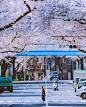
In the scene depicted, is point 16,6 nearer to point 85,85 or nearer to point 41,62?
point 85,85

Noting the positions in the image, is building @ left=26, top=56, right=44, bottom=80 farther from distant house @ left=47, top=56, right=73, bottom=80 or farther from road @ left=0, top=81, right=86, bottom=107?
road @ left=0, top=81, right=86, bottom=107

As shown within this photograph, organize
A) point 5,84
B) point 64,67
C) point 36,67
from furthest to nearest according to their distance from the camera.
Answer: point 36,67 → point 64,67 → point 5,84

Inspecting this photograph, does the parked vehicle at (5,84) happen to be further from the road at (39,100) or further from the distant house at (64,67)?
the distant house at (64,67)

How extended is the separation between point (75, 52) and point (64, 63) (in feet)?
149

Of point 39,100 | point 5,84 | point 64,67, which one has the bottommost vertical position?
point 39,100

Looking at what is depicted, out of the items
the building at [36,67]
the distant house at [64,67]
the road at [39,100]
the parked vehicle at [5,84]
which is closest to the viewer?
the road at [39,100]

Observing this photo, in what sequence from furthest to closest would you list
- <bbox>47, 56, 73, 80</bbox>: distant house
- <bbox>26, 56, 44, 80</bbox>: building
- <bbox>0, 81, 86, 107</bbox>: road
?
1. <bbox>26, 56, 44, 80</bbox>: building
2. <bbox>47, 56, 73, 80</bbox>: distant house
3. <bbox>0, 81, 86, 107</bbox>: road

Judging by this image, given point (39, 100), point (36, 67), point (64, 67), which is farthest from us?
point (36, 67)

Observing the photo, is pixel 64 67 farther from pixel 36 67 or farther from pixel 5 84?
pixel 5 84

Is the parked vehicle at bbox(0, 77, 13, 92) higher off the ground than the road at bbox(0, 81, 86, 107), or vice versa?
the parked vehicle at bbox(0, 77, 13, 92)

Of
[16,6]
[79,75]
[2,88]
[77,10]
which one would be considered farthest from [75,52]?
[16,6]

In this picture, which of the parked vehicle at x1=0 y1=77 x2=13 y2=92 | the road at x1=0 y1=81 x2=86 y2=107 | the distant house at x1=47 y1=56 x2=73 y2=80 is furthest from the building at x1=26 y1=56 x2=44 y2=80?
the road at x1=0 y1=81 x2=86 y2=107

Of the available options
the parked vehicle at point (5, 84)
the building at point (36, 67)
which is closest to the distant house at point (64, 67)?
the building at point (36, 67)

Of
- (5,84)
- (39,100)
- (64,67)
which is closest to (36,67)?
(64,67)
